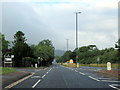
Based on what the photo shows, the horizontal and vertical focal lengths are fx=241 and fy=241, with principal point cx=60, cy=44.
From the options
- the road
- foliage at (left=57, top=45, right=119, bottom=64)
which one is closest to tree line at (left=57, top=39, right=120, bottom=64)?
foliage at (left=57, top=45, right=119, bottom=64)

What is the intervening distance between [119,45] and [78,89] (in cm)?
7520

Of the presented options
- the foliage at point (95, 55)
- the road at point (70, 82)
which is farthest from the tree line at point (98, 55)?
the road at point (70, 82)

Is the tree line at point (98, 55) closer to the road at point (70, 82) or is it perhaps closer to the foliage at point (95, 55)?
the foliage at point (95, 55)

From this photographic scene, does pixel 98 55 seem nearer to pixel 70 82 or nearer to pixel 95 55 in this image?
pixel 95 55

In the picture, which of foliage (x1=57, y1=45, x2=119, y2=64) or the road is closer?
the road

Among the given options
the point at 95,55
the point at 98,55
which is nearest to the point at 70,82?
the point at 98,55

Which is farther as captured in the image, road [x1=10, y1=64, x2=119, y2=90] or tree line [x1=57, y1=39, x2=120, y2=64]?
tree line [x1=57, y1=39, x2=120, y2=64]

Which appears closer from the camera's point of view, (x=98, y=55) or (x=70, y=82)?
(x=70, y=82)

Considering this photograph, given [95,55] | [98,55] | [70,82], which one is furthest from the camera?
[95,55]

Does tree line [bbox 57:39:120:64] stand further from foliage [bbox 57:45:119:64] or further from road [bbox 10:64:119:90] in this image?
road [bbox 10:64:119:90]

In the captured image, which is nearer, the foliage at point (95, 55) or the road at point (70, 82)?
the road at point (70, 82)

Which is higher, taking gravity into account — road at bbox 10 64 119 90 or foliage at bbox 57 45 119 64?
foliage at bbox 57 45 119 64

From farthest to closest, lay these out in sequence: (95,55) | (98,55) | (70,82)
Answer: (95,55)
(98,55)
(70,82)

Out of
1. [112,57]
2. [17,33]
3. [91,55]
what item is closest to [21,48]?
[17,33]
